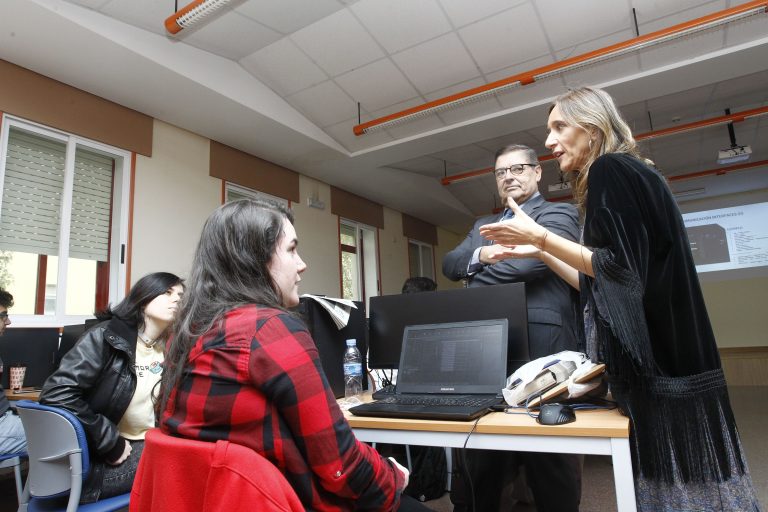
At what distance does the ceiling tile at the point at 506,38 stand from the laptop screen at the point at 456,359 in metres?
2.96

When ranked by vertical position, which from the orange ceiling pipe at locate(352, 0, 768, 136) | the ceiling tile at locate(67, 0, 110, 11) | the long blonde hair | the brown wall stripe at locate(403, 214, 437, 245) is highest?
the ceiling tile at locate(67, 0, 110, 11)

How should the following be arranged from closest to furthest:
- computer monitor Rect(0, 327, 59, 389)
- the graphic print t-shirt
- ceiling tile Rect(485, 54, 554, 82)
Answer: the graphic print t-shirt < computer monitor Rect(0, 327, 59, 389) < ceiling tile Rect(485, 54, 554, 82)

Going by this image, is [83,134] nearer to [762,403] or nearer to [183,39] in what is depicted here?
[183,39]

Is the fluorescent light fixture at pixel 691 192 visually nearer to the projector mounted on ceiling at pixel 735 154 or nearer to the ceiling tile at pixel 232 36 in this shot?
the projector mounted on ceiling at pixel 735 154

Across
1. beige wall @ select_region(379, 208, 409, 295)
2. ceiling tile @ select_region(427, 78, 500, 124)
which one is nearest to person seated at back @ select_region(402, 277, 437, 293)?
ceiling tile @ select_region(427, 78, 500, 124)

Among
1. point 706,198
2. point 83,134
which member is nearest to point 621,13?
point 83,134

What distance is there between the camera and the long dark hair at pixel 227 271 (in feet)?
2.97

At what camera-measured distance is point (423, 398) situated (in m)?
1.38

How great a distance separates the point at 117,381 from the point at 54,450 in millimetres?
328

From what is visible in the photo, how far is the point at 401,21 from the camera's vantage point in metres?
3.65

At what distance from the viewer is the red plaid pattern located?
0.76 metres

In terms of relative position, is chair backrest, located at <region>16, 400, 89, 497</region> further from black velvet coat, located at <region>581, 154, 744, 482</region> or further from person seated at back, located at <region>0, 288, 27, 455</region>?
black velvet coat, located at <region>581, 154, 744, 482</region>

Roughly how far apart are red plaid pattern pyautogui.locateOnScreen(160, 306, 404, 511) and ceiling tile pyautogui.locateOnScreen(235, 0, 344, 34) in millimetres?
3274

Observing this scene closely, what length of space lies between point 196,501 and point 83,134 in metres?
3.93
